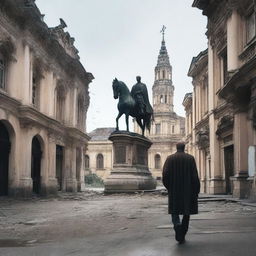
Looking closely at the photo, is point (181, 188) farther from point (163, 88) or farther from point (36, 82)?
point (163, 88)

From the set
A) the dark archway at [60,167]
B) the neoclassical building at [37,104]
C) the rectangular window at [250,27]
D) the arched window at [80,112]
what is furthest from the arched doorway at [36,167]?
the rectangular window at [250,27]

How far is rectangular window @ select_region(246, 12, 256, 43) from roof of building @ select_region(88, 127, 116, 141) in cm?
7189

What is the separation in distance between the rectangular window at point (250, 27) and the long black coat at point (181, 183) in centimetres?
1325

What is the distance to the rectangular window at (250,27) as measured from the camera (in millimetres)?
19859

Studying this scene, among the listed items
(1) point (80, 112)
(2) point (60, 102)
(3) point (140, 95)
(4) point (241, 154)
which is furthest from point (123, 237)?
(1) point (80, 112)

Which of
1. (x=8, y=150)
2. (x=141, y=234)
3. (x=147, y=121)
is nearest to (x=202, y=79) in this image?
(x=147, y=121)

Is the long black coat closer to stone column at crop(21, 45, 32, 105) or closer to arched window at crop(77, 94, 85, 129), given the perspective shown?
stone column at crop(21, 45, 32, 105)

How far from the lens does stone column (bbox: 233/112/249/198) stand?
1973cm

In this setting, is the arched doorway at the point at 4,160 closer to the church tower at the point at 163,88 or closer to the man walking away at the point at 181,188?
the man walking away at the point at 181,188

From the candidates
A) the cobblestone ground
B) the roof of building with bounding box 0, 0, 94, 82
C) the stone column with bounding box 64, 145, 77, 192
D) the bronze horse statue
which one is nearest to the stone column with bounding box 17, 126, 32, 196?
the bronze horse statue

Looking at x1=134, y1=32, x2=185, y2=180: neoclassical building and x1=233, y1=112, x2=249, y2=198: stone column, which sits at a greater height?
x1=134, y1=32, x2=185, y2=180: neoclassical building

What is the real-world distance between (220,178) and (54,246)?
62.7ft

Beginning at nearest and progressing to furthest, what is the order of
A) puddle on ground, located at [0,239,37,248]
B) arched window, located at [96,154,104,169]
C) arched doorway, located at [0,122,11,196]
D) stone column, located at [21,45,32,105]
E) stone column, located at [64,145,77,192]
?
puddle on ground, located at [0,239,37,248] → arched doorway, located at [0,122,11,196] → stone column, located at [21,45,32,105] → stone column, located at [64,145,77,192] → arched window, located at [96,154,104,169]

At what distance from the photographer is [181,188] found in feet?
24.5
